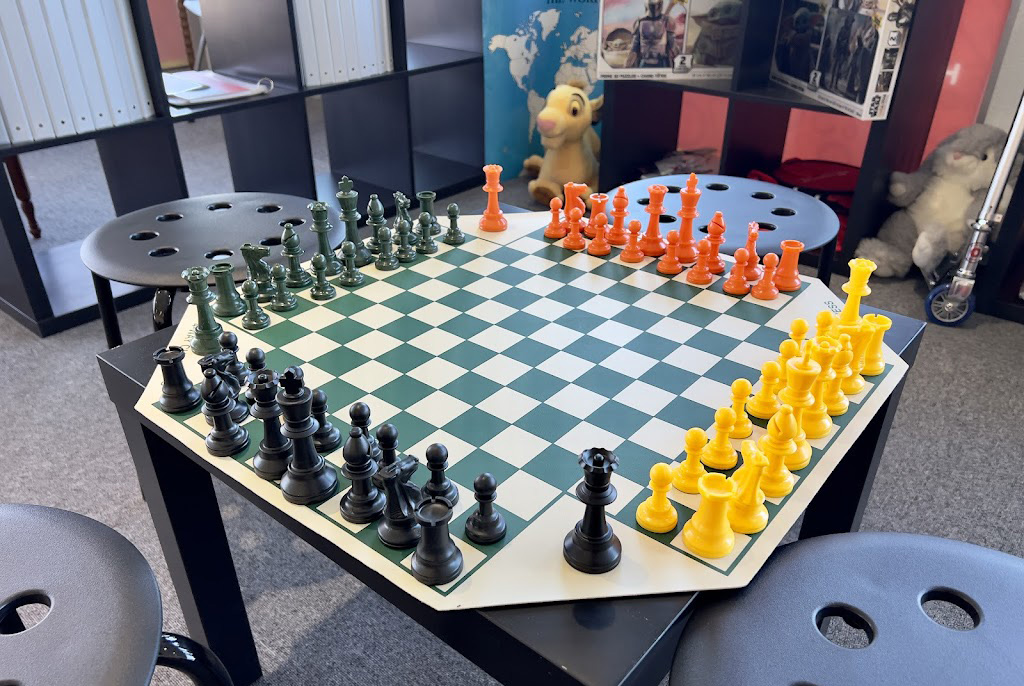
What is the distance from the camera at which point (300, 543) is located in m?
1.73

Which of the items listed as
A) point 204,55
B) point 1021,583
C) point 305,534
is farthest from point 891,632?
point 204,55

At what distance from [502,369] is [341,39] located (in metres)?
2.12

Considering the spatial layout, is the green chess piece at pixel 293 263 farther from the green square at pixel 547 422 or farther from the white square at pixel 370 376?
the green square at pixel 547 422

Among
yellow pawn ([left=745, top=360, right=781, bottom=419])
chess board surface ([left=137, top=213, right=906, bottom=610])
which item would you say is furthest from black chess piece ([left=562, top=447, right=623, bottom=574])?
yellow pawn ([left=745, top=360, right=781, bottom=419])

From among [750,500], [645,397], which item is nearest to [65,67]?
[645,397]

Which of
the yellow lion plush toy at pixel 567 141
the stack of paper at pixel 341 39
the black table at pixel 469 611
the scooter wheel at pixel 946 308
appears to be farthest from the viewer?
the yellow lion plush toy at pixel 567 141

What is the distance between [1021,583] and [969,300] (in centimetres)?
188

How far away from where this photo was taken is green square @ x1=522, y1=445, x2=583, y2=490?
966mm

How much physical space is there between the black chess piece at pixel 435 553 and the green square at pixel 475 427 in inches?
8.3

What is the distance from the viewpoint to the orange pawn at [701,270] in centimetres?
145

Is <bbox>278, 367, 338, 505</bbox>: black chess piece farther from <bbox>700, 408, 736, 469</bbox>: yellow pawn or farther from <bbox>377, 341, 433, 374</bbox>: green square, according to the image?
<bbox>700, 408, 736, 469</bbox>: yellow pawn

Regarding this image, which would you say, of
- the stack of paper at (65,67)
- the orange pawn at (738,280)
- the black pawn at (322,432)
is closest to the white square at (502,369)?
the black pawn at (322,432)

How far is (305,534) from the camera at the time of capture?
93 cm

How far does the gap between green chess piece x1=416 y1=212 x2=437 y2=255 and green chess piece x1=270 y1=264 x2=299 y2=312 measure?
0.99ft
